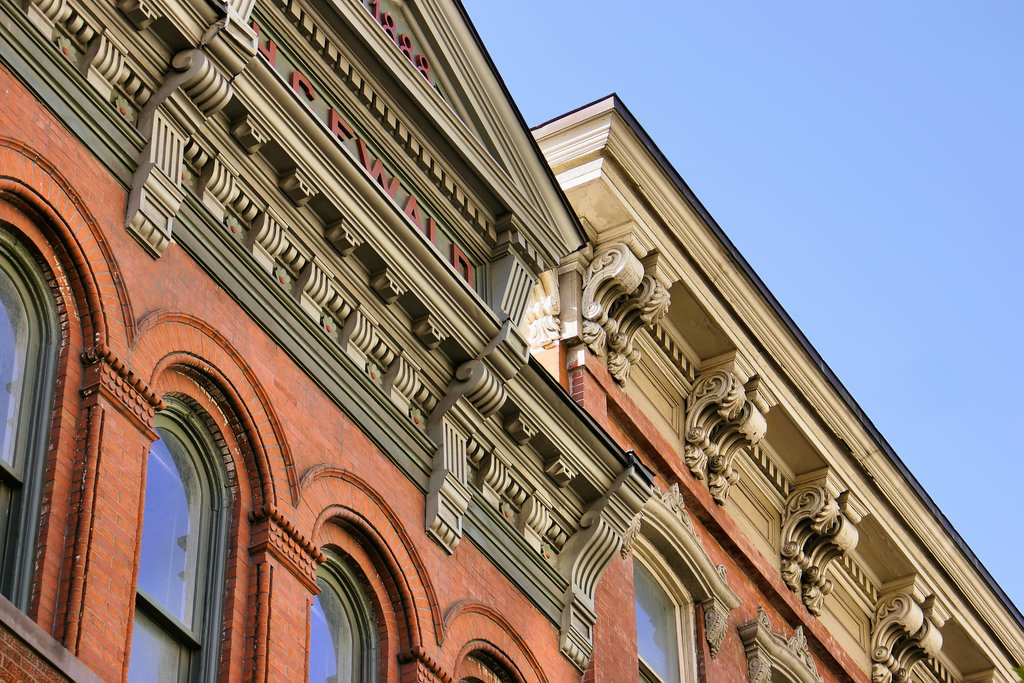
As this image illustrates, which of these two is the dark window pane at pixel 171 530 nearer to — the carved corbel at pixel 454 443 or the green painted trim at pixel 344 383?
the green painted trim at pixel 344 383

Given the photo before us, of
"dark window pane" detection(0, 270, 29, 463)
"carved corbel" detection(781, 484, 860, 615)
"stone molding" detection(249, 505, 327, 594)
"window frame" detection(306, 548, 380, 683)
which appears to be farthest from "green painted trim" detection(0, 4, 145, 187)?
"carved corbel" detection(781, 484, 860, 615)

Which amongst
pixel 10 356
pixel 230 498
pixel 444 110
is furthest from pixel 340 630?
pixel 444 110

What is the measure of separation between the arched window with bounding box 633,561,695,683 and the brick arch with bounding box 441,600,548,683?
4067mm

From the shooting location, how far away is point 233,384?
1596cm

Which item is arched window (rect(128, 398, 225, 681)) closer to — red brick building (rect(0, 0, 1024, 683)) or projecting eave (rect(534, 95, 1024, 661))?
red brick building (rect(0, 0, 1024, 683))

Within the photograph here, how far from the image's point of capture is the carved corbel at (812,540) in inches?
1023

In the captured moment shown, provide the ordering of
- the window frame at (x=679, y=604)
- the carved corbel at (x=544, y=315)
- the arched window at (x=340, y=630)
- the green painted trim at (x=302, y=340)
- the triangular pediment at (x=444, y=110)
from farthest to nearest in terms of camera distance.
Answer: the carved corbel at (x=544, y=315), the window frame at (x=679, y=604), the triangular pediment at (x=444, y=110), the arched window at (x=340, y=630), the green painted trim at (x=302, y=340)

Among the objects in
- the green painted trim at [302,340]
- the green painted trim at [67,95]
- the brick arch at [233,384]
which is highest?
the green painted trim at [67,95]

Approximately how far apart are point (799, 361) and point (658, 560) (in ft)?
14.0

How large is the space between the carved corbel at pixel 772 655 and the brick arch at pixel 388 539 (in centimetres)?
755

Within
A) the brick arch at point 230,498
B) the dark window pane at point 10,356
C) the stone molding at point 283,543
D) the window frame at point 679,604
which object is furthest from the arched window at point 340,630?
the window frame at point 679,604

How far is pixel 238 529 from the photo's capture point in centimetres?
1552

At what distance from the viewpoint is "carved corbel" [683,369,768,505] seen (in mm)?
24750

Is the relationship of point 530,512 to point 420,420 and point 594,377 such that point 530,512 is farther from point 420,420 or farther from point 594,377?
point 594,377
